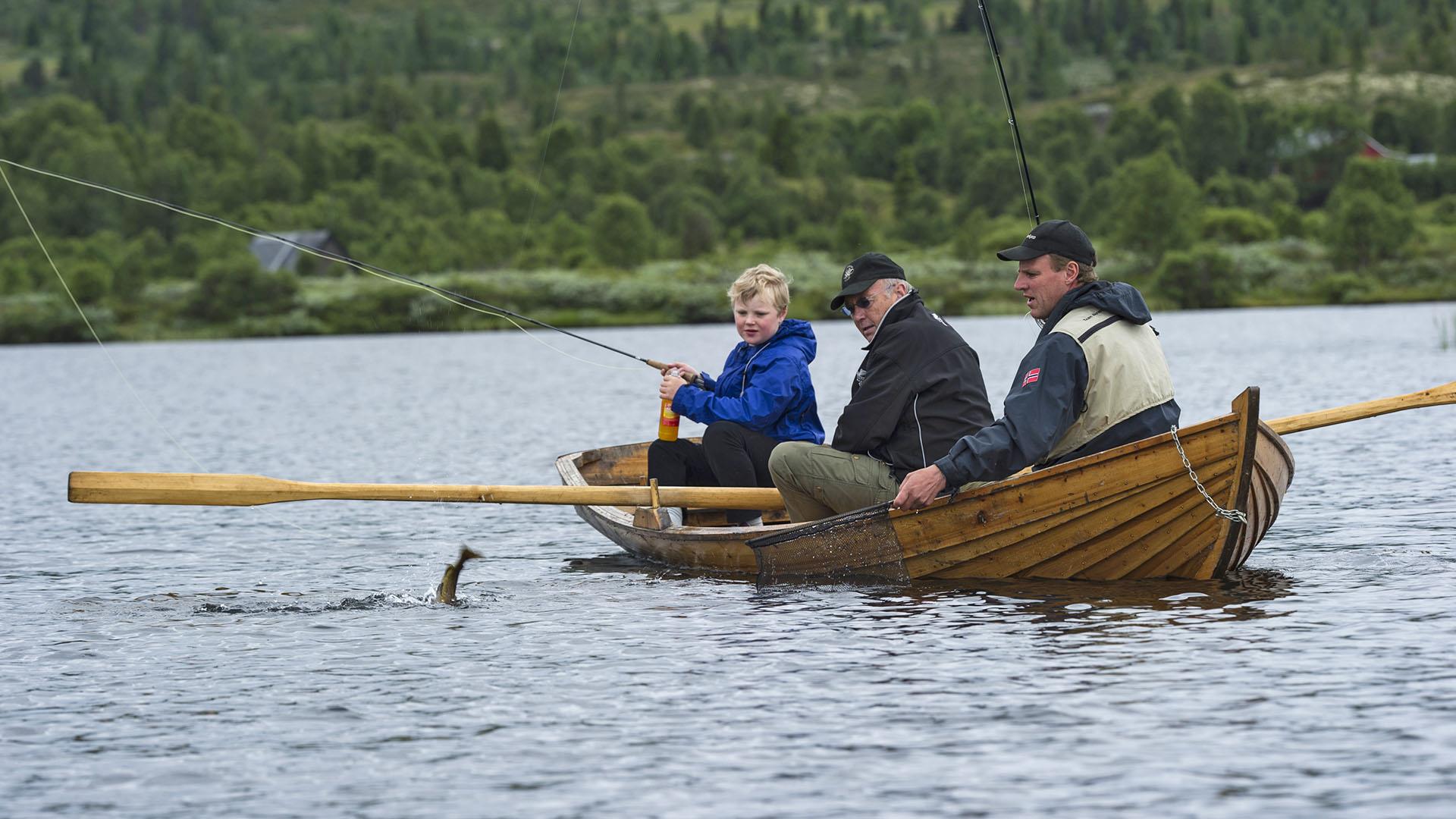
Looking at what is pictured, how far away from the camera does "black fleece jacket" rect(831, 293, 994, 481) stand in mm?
10547

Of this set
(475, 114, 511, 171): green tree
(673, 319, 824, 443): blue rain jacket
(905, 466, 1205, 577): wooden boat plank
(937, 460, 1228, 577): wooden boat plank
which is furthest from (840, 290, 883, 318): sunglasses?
(475, 114, 511, 171): green tree

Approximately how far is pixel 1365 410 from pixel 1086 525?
2.34 meters

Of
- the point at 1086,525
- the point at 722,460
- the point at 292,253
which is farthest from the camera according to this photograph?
the point at 292,253

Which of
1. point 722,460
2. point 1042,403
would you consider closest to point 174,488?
point 722,460

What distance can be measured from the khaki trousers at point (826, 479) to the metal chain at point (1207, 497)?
185 centimetres

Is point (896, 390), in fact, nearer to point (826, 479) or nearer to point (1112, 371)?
point (826, 479)

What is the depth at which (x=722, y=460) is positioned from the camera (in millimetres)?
12562

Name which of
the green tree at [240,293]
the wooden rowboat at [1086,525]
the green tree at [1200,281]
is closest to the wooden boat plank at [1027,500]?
the wooden rowboat at [1086,525]

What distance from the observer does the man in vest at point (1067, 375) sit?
973 cm

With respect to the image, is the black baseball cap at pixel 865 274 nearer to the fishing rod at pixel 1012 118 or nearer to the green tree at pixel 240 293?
the fishing rod at pixel 1012 118

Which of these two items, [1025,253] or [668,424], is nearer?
[1025,253]

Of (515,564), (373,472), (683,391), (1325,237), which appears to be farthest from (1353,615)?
(1325,237)

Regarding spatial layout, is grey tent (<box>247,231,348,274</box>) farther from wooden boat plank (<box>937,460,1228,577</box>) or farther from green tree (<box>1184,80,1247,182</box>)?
wooden boat plank (<box>937,460,1228,577</box>)

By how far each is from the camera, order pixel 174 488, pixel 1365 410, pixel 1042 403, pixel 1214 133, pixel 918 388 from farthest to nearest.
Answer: pixel 1214 133 → pixel 174 488 → pixel 1365 410 → pixel 918 388 → pixel 1042 403
